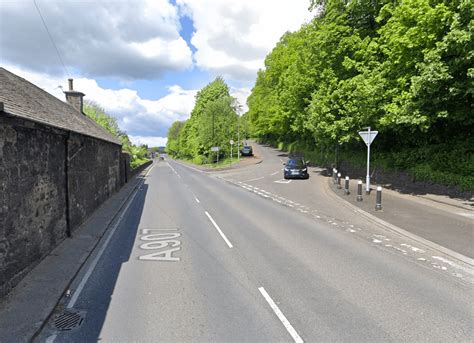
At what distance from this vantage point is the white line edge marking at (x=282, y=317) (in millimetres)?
3980

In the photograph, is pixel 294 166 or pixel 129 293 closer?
pixel 129 293

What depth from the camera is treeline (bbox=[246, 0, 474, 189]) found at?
11922mm

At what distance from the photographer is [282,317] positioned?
445cm

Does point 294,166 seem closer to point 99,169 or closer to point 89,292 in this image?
point 99,169

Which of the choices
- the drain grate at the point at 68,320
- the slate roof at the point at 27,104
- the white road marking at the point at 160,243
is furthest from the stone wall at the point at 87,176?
the drain grate at the point at 68,320

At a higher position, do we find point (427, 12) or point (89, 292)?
point (427, 12)

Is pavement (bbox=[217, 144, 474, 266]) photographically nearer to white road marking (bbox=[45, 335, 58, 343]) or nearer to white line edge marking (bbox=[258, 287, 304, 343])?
white line edge marking (bbox=[258, 287, 304, 343])

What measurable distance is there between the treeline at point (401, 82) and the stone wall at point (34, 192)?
13.4m

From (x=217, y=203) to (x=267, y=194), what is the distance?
393cm

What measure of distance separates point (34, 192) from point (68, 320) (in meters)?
3.46

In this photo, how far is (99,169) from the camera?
14195mm

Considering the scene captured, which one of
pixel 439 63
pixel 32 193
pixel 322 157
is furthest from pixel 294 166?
pixel 32 193

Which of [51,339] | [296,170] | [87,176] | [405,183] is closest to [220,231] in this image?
[51,339]

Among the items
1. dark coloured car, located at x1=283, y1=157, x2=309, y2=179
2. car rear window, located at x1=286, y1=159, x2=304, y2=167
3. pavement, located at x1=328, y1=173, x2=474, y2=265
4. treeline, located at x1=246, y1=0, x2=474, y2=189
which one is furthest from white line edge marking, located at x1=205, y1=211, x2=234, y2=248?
car rear window, located at x1=286, y1=159, x2=304, y2=167
